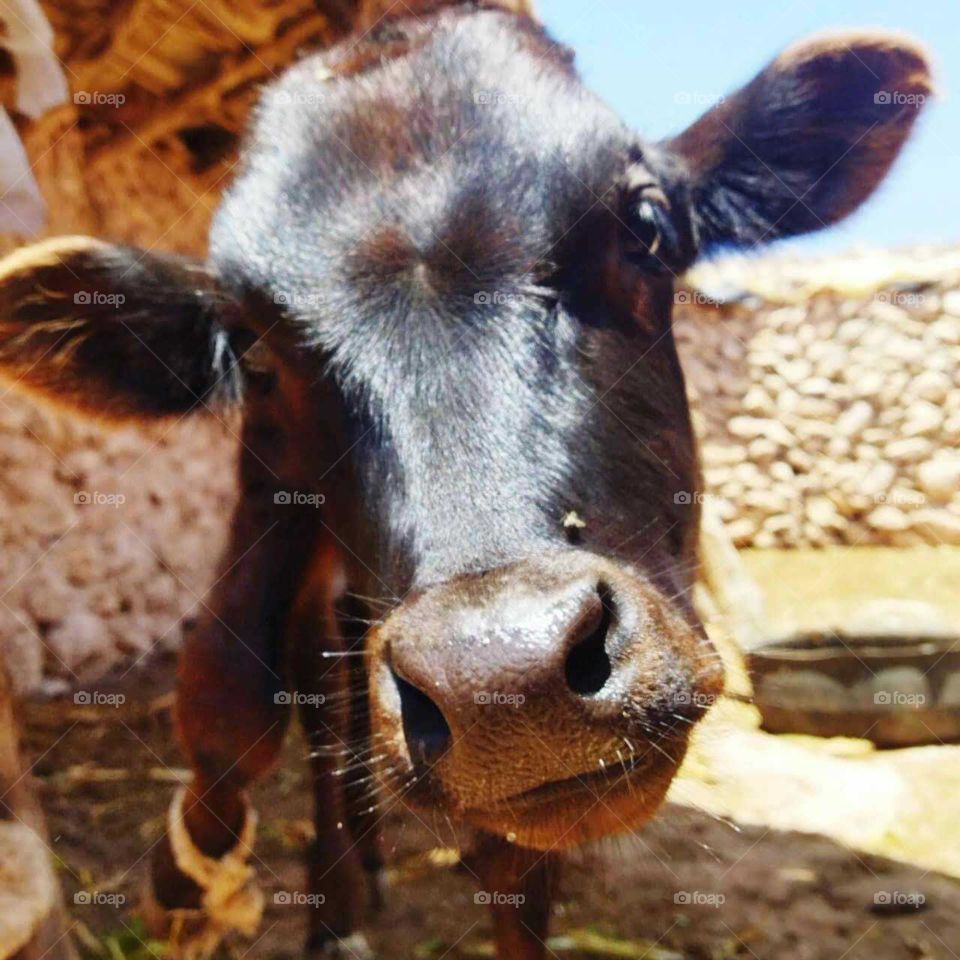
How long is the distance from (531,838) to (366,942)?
260 cm

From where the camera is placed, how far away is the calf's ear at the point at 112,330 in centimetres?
307

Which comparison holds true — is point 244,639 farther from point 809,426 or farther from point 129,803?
point 809,426

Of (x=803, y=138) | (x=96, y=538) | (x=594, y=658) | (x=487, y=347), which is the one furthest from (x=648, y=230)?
(x=96, y=538)

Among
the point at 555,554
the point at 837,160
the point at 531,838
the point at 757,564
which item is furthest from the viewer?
the point at 757,564

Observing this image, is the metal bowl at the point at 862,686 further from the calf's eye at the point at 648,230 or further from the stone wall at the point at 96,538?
the stone wall at the point at 96,538

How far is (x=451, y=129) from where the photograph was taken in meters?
2.56

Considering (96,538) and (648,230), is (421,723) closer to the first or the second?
(648,230)

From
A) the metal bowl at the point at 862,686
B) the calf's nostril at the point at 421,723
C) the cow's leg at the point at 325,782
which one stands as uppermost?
the calf's nostril at the point at 421,723

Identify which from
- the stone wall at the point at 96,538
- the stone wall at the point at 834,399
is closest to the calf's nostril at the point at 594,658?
the stone wall at the point at 96,538

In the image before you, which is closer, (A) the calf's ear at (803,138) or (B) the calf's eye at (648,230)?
(B) the calf's eye at (648,230)

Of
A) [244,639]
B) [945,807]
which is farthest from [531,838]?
[945,807]

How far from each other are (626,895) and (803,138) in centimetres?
324

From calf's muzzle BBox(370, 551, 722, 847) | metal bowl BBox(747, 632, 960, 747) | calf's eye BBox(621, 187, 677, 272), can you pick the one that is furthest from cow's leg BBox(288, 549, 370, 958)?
metal bowl BBox(747, 632, 960, 747)

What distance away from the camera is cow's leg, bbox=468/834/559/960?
9.76 feet
